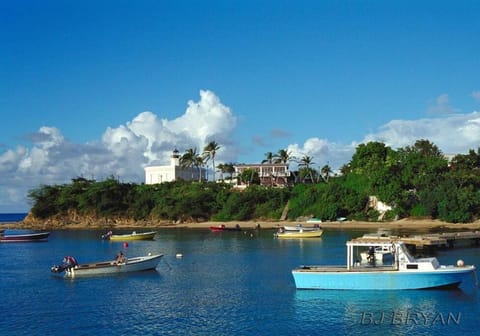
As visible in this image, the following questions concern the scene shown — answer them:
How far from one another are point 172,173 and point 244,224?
36.8 meters

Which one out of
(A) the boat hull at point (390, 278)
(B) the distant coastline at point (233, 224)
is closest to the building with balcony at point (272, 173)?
(B) the distant coastline at point (233, 224)

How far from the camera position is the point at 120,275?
49.8 meters

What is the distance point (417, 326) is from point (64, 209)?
121m

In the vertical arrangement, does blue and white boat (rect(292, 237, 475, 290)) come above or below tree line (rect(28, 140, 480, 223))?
below

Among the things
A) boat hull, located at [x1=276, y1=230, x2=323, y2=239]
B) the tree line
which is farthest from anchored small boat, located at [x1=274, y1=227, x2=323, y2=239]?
the tree line

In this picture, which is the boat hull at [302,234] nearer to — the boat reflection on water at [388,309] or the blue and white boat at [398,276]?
the blue and white boat at [398,276]

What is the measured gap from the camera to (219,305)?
3681cm

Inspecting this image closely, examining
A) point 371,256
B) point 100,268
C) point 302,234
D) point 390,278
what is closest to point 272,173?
point 302,234

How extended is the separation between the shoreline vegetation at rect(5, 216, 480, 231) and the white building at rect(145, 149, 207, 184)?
65.4ft

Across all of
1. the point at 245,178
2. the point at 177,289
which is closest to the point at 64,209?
the point at 245,178

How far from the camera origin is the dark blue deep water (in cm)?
3120

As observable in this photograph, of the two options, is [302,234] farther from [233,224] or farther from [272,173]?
[272,173]

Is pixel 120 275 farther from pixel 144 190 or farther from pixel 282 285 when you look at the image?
pixel 144 190

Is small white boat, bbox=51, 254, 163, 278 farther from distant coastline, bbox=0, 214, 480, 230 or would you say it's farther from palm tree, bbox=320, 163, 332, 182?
palm tree, bbox=320, 163, 332, 182
